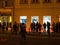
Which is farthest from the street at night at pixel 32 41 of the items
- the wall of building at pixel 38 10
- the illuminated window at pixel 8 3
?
the illuminated window at pixel 8 3

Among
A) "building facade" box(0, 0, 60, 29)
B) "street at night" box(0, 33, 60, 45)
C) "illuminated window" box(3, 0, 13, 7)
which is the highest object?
"illuminated window" box(3, 0, 13, 7)

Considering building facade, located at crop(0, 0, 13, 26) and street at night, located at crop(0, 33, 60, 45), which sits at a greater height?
building facade, located at crop(0, 0, 13, 26)

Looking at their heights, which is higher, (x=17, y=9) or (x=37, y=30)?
(x=17, y=9)

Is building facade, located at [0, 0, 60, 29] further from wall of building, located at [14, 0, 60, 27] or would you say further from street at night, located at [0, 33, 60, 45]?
street at night, located at [0, 33, 60, 45]

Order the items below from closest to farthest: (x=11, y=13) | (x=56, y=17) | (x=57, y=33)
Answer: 1. (x=57, y=33)
2. (x=56, y=17)
3. (x=11, y=13)

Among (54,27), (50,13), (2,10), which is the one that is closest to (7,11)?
(2,10)

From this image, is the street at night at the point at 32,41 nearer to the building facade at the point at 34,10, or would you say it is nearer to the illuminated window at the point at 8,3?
the building facade at the point at 34,10

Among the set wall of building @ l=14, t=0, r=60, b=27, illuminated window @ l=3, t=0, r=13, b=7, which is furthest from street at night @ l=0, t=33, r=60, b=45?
illuminated window @ l=3, t=0, r=13, b=7

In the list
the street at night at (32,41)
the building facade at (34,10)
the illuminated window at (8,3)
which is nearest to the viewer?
the street at night at (32,41)

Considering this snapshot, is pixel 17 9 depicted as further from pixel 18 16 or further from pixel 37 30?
pixel 37 30

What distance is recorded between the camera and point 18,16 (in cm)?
4484

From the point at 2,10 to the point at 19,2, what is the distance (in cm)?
418

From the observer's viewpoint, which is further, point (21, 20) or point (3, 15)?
point (3, 15)

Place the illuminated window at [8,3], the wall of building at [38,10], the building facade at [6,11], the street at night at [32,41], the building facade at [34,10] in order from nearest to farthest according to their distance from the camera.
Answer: the street at night at [32,41] < the wall of building at [38,10] < the building facade at [34,10] < the illuminated window at [8,3] < the building facade at [6,11]
